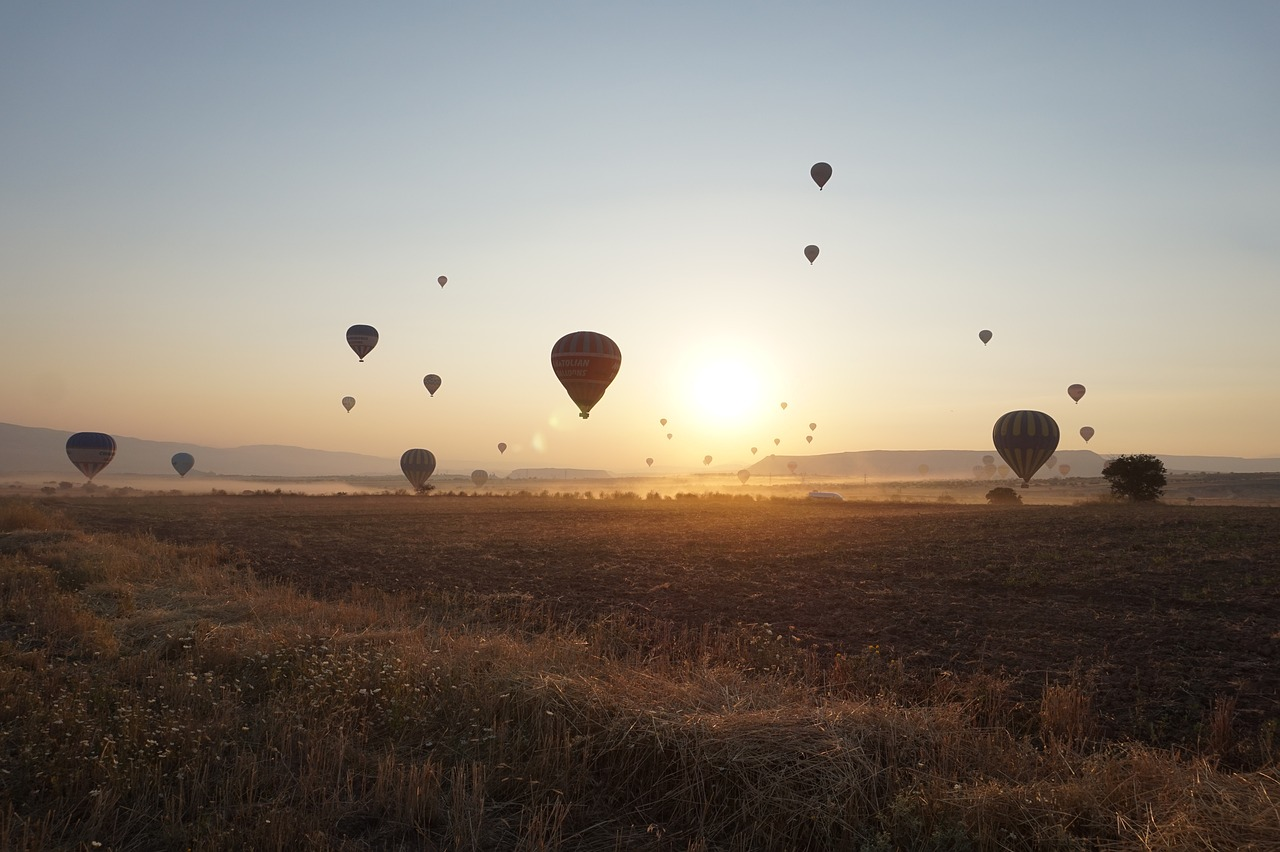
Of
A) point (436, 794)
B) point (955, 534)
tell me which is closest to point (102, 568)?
point (436, 794)

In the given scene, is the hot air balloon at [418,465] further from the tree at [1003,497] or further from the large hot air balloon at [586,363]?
the tree at [1003,497]

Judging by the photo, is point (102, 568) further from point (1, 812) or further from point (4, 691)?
point (1, 812)

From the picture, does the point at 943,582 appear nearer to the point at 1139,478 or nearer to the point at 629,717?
the point at 629,717

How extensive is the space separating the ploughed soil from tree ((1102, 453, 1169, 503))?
13.4 meters

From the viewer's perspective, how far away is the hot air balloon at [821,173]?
4522 cm

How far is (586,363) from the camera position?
141 ft


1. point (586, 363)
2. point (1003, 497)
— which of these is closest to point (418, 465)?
point (586, 363)

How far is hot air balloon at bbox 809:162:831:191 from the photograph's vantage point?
1780 inches

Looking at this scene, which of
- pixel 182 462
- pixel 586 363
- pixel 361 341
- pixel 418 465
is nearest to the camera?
pixel 586 363

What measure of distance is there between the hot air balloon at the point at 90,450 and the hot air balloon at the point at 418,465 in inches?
1276

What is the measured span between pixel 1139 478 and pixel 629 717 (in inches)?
2113

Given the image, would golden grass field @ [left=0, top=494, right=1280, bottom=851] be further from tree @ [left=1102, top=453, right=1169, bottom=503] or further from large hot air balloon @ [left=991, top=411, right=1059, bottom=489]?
large hot air balloon @ [left=991, top=411, right=1059, bottom=489]

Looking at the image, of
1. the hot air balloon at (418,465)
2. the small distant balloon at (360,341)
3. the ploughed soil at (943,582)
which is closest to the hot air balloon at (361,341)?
the small distant balloon at (360,341)

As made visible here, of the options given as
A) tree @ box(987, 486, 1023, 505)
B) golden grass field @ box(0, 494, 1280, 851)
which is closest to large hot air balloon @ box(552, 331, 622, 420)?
golden grass field @ box(0, 494, 1280, 851)
